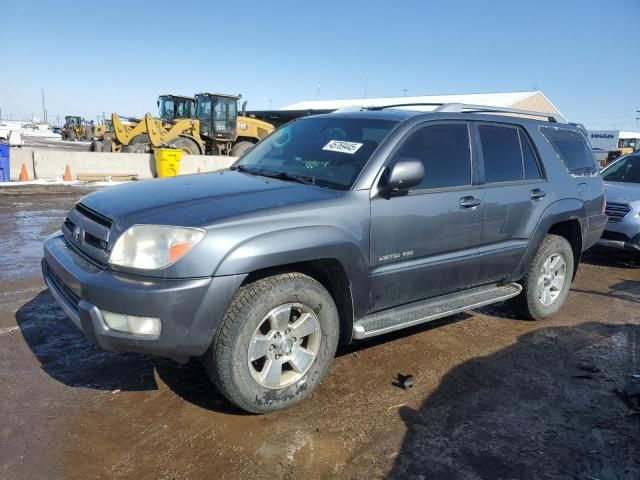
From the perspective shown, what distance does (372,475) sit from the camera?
2.49 metres

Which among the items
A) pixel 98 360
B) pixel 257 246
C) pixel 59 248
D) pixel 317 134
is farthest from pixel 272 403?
pixel 317 134

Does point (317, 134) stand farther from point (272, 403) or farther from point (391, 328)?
point (272, 403)

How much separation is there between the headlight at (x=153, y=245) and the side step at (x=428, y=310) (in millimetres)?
1273

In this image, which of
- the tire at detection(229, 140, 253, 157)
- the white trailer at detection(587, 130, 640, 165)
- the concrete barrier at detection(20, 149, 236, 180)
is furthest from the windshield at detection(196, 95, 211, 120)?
the white trailer at detection(587, 130, 640, 165)

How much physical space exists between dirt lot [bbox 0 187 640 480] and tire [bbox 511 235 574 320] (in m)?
0.31

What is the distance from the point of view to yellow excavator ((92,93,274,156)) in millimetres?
19109

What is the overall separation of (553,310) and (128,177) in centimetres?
1479

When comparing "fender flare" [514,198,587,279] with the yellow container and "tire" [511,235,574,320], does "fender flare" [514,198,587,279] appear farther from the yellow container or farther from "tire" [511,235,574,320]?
the yellow container

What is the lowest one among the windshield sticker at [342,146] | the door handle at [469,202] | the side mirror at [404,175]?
the door handle at [469,202]

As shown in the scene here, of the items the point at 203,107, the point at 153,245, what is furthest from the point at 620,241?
the point at 203,107

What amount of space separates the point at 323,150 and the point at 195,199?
113cm

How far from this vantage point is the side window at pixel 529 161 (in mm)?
4461

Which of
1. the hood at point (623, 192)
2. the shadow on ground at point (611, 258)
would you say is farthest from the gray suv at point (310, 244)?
the shadow on ground at point (611, 258)

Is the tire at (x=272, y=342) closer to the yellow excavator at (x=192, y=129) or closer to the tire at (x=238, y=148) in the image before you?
the yellow excavator at (x=192, y=129)
